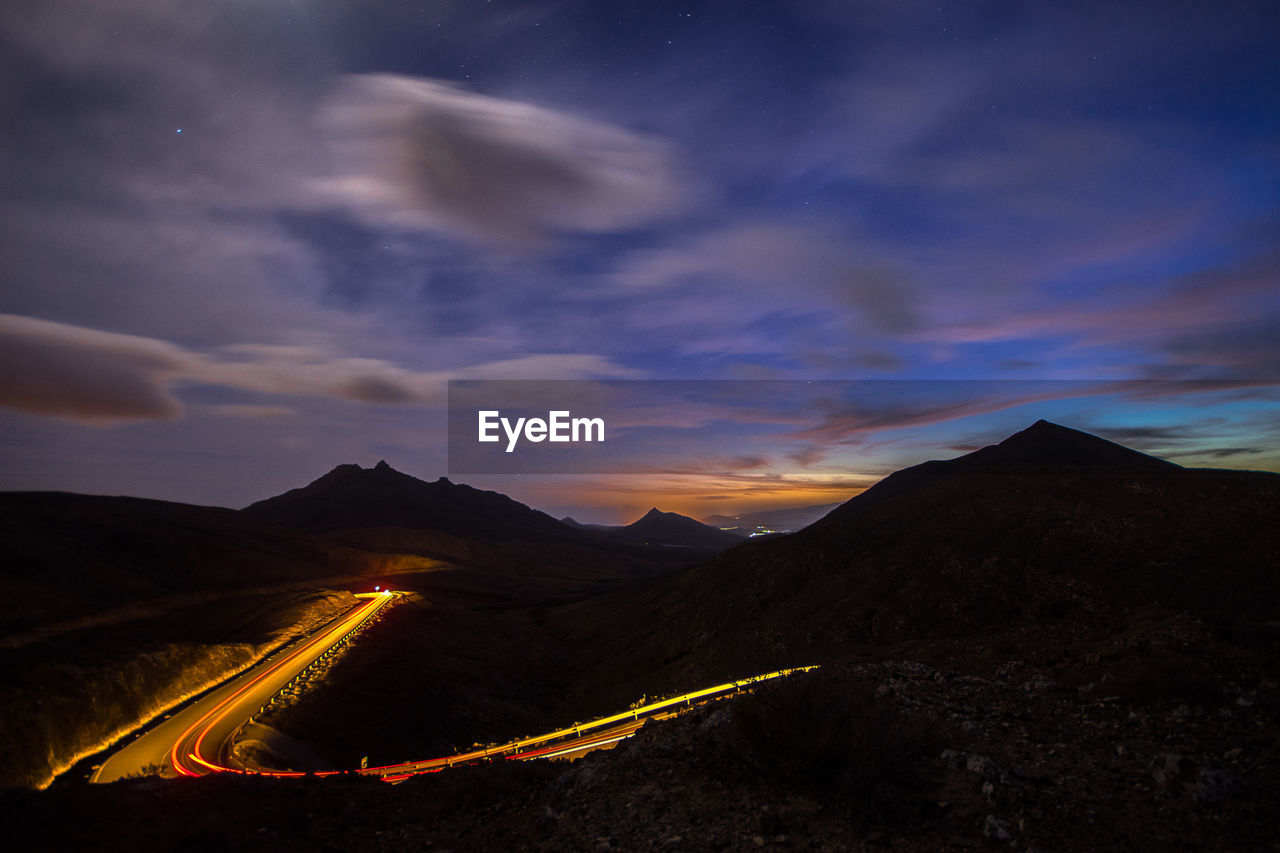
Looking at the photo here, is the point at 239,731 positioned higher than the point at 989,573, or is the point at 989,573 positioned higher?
the point at 989,573

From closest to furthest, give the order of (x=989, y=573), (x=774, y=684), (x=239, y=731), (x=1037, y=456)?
(x=774, y=684), (x=239, y=731), (x=989, y=573), (x=1037, y=456)

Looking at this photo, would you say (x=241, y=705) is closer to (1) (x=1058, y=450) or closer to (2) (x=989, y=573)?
(2) (x=989, y=573)

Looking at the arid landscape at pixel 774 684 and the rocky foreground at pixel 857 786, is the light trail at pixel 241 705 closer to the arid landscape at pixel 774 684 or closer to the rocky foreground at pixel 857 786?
the arid landscape at pixel 774 684

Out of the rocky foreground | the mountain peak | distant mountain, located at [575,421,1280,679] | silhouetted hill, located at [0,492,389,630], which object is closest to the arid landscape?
Result: the rocky foreground

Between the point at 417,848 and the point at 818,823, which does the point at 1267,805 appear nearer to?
the point at 818,823

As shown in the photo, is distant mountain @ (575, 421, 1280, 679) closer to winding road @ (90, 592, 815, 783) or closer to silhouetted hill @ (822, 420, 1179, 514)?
winding road @ (90, 592, 815, 783)

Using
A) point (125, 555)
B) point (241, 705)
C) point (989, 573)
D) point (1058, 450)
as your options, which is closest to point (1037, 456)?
point (1058, 450)

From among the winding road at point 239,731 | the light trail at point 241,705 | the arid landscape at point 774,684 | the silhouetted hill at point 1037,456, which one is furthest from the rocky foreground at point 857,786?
the silhouetted hill at point 1037,456
